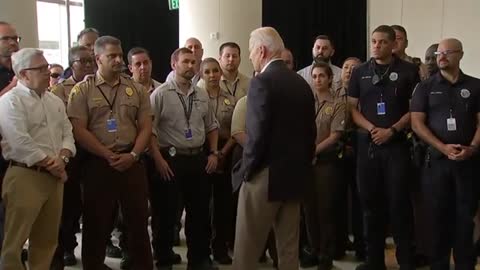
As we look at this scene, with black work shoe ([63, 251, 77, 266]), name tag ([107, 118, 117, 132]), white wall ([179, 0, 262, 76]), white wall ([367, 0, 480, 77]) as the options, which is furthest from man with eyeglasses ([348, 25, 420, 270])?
white wall ([367, 0, 480, 77])

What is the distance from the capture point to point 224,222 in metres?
4.48

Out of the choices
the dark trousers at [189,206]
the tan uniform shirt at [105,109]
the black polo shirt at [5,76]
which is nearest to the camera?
the tan uniform shirt at [105,109]

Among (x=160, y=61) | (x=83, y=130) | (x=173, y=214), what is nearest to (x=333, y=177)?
(x=173, y=214)

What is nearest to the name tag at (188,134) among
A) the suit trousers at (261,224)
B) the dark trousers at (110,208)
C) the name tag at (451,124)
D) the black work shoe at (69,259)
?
the dark trousers at (110,208)

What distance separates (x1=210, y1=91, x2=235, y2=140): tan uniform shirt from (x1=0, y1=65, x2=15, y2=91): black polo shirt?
1468 millimetres

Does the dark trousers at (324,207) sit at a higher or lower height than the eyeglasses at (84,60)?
lower

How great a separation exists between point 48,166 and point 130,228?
72 centimetres

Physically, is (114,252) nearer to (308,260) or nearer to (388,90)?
(308,260)

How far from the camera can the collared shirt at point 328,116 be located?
14.0ft

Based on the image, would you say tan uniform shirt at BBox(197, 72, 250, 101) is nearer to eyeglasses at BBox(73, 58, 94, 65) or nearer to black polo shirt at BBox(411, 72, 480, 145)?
eyeglasses at BBox(73, 58, 94, 65)

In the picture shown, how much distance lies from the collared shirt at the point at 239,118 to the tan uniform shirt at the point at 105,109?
755 mm

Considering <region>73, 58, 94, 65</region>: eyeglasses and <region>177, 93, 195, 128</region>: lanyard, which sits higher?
<region>73, 58, 94, 65</region>: eyeglasses

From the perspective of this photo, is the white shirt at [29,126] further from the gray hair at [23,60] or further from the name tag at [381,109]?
the name tag at [381,109]

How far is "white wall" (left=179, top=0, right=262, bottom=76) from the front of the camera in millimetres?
7617
